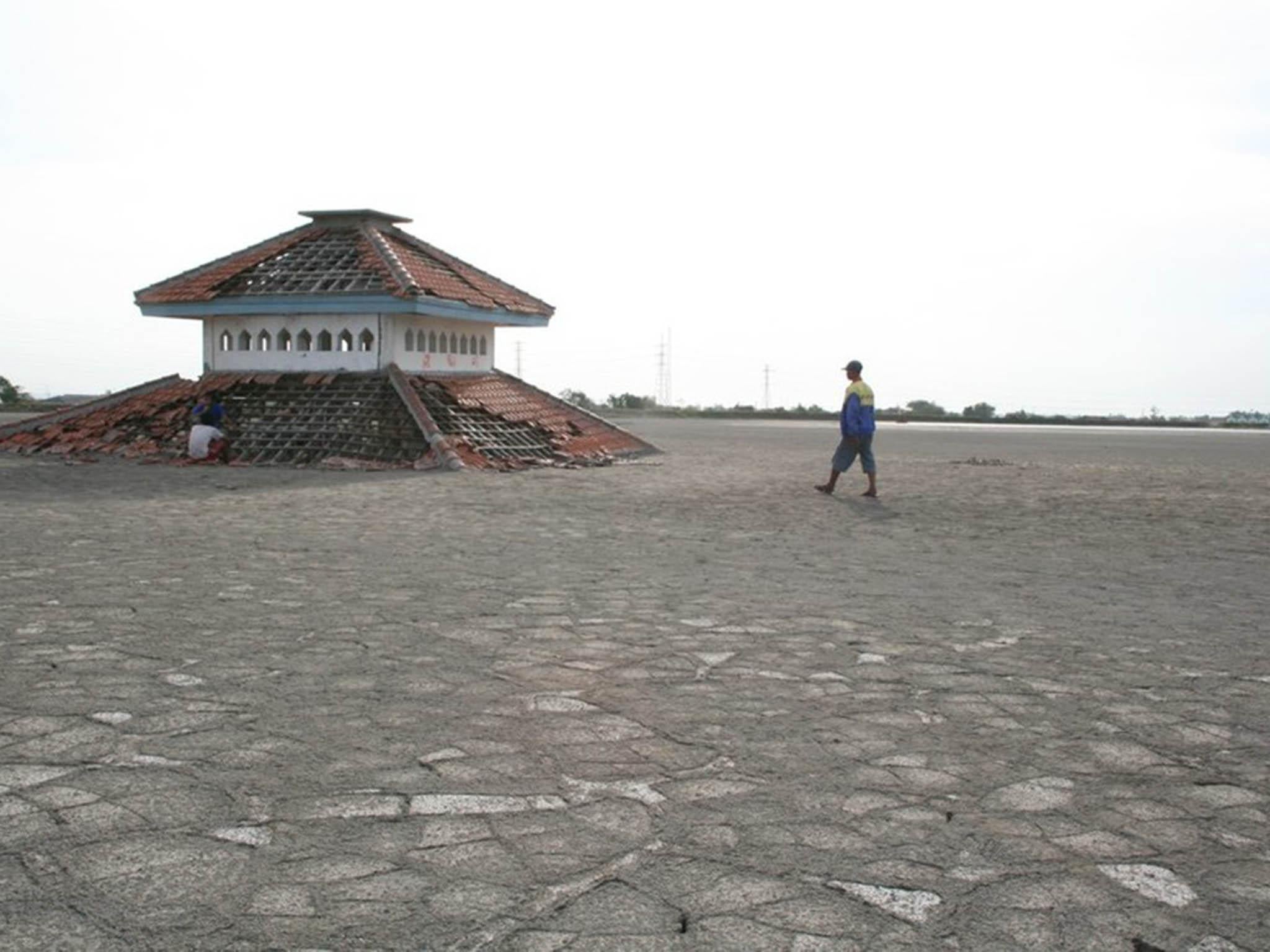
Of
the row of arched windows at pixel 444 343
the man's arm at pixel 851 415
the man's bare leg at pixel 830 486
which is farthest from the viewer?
the row of arched windows at pixel 444 343

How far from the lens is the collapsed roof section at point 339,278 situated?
880 inches

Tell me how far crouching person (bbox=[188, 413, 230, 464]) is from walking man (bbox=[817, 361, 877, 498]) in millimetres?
10440

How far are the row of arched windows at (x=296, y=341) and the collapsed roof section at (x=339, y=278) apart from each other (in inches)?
28.1

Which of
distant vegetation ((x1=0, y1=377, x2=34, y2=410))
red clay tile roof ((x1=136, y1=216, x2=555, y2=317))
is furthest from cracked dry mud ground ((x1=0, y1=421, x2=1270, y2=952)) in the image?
distant vegetation ((x1=0, y1=377, x2=34, y2=410))

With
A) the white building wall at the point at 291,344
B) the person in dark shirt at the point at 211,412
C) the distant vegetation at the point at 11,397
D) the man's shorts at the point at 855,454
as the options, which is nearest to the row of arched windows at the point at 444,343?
the white building wall at the point at 291,344

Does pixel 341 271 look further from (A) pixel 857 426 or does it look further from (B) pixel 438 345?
(A) pixel 857 426

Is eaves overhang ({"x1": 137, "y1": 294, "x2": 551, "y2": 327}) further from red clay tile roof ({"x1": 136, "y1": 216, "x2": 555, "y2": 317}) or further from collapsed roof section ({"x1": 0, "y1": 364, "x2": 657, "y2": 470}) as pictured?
collapsed roof section ({"x1": 0, "y1": 364, "x2": 657, "y2": 470})

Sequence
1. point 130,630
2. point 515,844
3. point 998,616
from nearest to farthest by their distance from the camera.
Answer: point 515,844
point 130,630
point 998,616

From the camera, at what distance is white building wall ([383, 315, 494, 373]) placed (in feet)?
74.1

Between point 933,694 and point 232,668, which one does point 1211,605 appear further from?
point 232,668

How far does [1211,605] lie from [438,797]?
612cm

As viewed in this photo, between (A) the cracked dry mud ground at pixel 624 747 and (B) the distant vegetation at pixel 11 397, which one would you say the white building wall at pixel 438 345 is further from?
(B) the distant vegetation at pixel 11 397

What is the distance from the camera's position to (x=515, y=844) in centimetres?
377

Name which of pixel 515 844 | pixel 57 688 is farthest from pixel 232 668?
pixel 515 844
